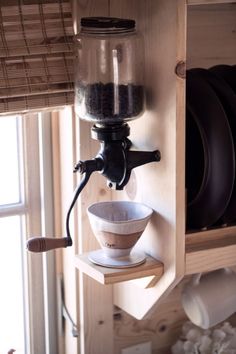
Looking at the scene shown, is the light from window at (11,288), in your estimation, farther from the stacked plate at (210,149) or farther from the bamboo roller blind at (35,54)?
the stacked plate at (210,149)

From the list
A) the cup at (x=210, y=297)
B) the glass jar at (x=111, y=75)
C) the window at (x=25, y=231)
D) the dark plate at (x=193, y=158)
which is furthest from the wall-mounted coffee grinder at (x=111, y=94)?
the cup at (x=210, y=297)

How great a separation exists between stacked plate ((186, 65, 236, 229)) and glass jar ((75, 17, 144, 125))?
12 centimetres

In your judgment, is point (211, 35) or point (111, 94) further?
point (211, 35)

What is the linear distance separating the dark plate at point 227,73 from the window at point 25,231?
1.25 ft

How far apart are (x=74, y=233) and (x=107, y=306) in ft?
0.60

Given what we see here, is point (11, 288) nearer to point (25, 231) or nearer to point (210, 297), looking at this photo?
point (25, 231)

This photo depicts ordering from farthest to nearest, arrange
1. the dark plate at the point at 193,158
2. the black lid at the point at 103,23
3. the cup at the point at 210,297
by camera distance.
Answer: the cup at the point at 210,297 → the dark plate at the point at 193,158 → the black lid at the point at 103,23

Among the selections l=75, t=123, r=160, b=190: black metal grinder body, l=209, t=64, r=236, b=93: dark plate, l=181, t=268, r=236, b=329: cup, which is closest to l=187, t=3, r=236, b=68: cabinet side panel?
l=209, t=64, r=236, b=93: dark plate

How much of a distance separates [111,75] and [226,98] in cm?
23

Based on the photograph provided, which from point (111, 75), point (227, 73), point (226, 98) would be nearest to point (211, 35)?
point (227, 73)

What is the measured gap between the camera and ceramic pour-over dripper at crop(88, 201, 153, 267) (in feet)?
4.43

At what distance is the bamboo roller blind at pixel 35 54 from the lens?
138cm

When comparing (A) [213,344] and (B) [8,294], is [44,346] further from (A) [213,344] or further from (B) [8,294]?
(A) [213,344]

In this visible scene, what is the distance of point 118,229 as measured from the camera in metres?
1.35
